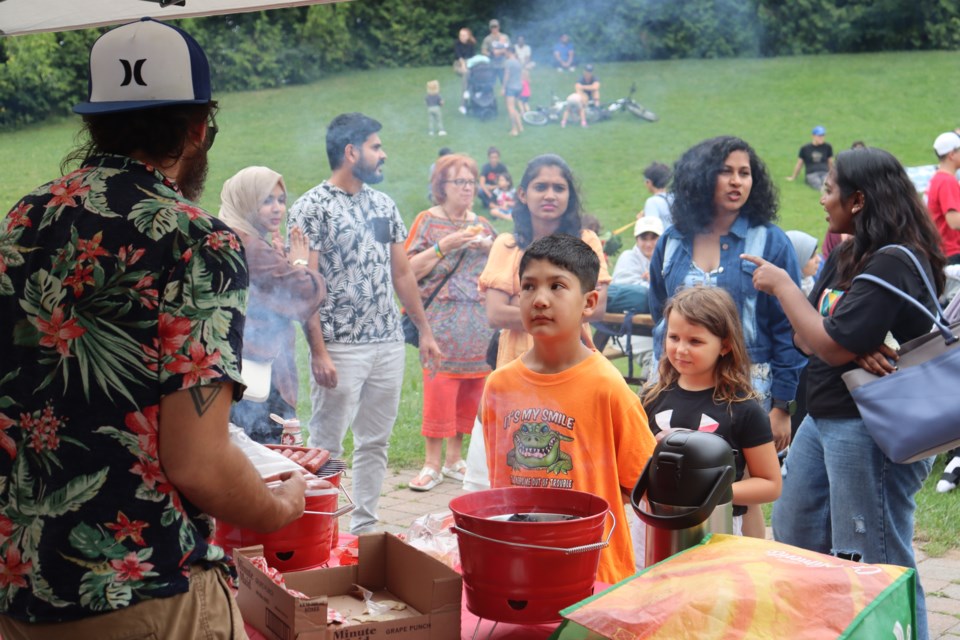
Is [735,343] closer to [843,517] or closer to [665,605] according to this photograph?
[843,517]

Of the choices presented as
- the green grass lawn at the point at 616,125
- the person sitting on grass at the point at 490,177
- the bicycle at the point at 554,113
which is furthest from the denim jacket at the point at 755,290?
the bicycle at the point at 554,113

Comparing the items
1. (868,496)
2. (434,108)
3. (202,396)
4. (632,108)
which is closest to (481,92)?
(434,108)

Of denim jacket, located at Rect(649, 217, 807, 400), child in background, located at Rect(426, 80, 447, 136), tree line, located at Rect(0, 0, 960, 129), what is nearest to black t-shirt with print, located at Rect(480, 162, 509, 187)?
tree line, located at Rect(0, 0, 960, 129)

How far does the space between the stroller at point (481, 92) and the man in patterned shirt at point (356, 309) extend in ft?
34.1

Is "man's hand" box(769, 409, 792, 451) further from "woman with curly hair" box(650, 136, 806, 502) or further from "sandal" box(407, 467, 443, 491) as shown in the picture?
"sandal" box(407, 467, 443, 491)

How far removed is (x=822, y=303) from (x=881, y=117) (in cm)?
2131

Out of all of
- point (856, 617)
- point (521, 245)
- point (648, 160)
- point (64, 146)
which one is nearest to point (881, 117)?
point (648, 160)

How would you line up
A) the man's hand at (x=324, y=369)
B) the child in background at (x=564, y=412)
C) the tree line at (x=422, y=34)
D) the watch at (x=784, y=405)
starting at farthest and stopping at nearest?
the tree line at (x=422, y=34), the man's hand at (x=324, y=369), the watch at (x=784, y=405), the child in background at (x=564, y=412)

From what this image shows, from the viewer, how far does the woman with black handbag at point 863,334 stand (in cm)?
290

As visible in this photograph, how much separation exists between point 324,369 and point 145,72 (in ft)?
10.1

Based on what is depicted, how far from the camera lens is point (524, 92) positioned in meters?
17.3

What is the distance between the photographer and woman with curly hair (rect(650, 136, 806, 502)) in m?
3.66

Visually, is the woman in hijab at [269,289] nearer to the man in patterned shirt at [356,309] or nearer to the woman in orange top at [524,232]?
the man in patterned shirt at [356,309]

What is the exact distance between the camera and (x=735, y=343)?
3.08m
